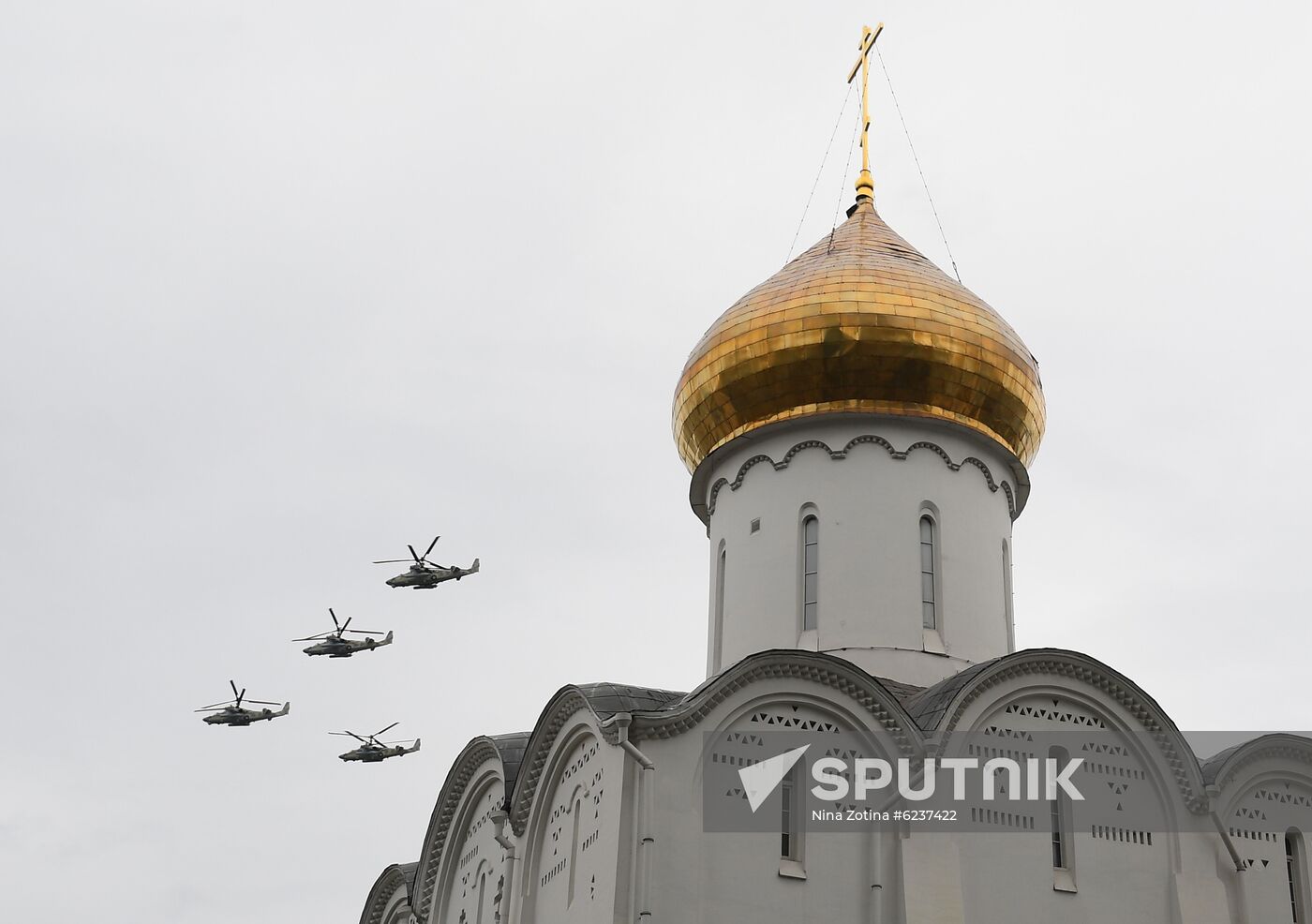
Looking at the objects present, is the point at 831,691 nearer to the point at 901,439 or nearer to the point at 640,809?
the point at 640,809

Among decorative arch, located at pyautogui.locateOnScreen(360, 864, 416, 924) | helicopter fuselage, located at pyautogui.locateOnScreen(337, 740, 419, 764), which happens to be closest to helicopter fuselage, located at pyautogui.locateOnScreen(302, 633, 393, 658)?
helicopter fuselage, located at pyautogui.locateOnScreen(337, 740, 419, 764)

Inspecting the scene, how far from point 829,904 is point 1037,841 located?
1470mm

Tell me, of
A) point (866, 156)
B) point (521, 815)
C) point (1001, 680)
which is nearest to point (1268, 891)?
point (1001, 680)

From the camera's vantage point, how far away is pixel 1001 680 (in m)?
11.3

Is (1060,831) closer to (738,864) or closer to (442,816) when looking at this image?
(738,864)

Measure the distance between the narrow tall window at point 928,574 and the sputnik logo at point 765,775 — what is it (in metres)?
1.92

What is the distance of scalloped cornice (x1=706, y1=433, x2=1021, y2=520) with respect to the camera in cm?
1284

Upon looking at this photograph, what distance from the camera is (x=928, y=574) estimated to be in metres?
12.6

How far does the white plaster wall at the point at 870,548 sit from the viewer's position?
12.3 meters

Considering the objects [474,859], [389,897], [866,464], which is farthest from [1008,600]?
[389,897]

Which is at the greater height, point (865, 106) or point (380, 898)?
point (865, 106)

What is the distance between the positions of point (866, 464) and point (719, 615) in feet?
5.26

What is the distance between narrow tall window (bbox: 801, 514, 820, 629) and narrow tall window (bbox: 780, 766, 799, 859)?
177cm

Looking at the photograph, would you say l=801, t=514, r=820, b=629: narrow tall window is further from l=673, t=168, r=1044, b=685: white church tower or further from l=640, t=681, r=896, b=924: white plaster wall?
l=640, t=681, r=896, b=924: white plaster wall
